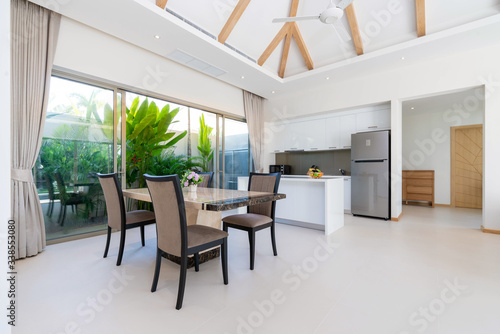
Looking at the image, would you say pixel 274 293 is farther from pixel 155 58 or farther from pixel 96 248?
pixel 155 58

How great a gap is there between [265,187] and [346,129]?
10.9ft

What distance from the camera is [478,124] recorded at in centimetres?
547

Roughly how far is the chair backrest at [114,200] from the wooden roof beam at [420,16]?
4.53 metres

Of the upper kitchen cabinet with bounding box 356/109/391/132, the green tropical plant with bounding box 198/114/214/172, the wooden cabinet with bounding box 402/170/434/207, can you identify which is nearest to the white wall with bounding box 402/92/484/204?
the wooden cabinet with bounding box 402/170/434/207

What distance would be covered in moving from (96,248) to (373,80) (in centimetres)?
546

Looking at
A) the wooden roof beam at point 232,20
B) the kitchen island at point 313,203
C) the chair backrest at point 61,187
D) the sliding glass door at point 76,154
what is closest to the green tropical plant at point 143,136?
the sliding glass door at point 76,154

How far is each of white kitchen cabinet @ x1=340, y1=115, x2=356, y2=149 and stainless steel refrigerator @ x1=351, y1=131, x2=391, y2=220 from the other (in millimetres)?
371

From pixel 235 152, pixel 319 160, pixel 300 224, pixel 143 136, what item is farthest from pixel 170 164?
pixel 319 160

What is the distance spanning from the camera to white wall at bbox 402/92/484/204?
18.7ft

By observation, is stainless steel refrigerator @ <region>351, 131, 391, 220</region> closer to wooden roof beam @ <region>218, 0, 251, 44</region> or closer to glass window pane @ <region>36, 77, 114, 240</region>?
Result: wooden roof beam @ <region>218, 0, 251, 44</region>

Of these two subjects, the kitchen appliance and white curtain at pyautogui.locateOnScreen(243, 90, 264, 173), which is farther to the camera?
the kitchen appliance

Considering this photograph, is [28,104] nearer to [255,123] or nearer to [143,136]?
[143,136]

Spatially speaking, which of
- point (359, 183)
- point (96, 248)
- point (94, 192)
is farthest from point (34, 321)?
point (359, 183)

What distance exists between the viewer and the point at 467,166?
570 cm
